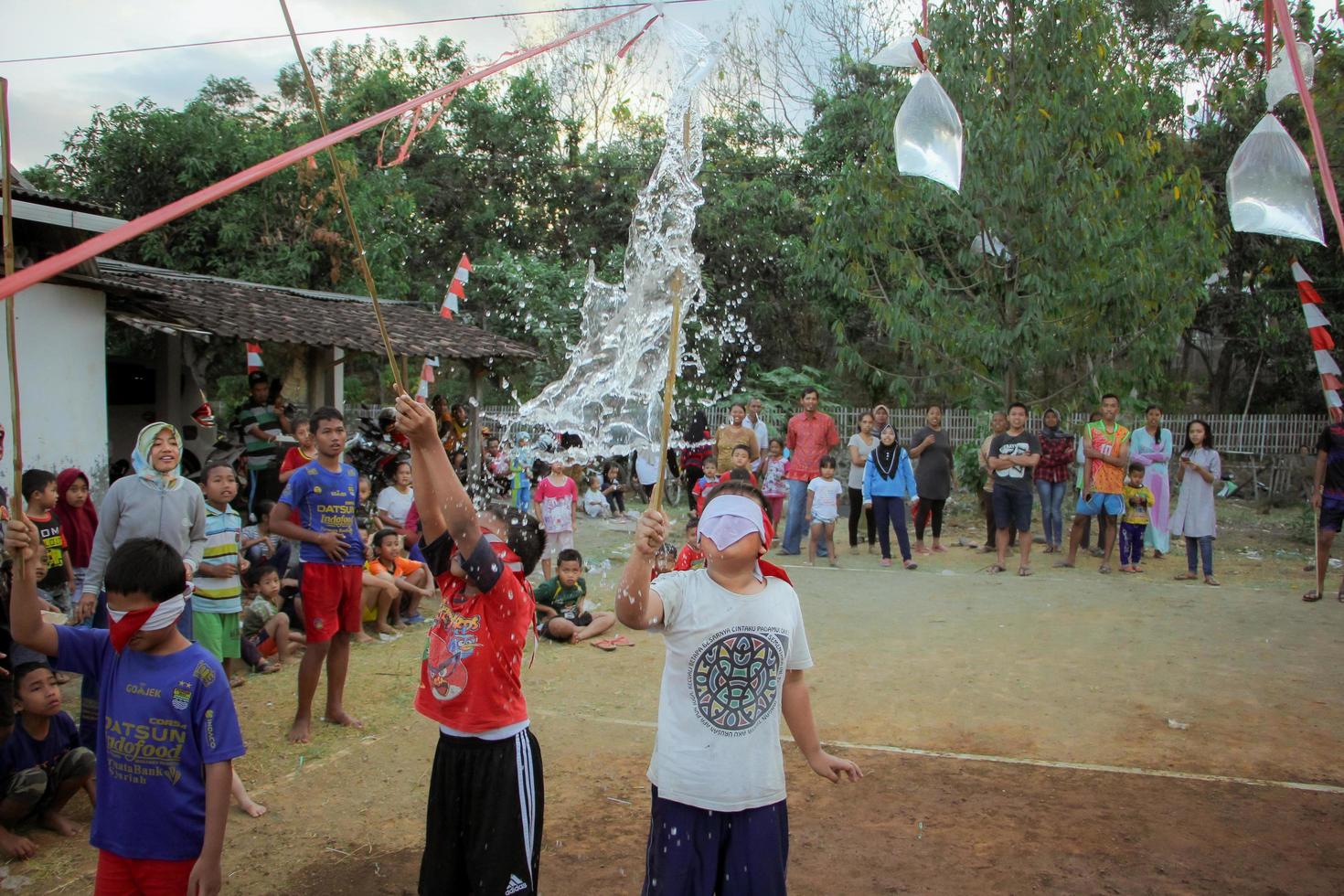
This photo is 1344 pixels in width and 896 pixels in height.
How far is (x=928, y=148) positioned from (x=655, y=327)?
5165 mm

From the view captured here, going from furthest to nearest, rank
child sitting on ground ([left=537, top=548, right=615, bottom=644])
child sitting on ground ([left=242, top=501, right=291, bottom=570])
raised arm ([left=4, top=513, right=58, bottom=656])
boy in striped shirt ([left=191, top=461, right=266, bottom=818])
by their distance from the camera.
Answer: child sitting on ground ([left=242, top=501, right=291, bottom=570]), child sitting on ground ([left=537, top=548, right=615, bottom=644]), boy in striped shirt ([left=191, top=461, right=266, bottom=818]), raised arm ([left=4, top=513, right=58, bottom=656])

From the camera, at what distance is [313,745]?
5262mm

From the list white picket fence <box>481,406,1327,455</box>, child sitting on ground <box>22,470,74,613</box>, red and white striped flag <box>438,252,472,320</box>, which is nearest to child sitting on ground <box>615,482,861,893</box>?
child sitting on ground <box>22,470,74,613</box>

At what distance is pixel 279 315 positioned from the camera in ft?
45.0

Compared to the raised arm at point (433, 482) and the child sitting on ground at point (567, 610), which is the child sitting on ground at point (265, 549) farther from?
the raised arm at point (433, 482)

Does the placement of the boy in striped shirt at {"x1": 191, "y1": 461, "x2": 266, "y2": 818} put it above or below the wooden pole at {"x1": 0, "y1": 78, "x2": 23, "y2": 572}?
below

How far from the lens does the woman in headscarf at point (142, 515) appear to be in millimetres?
4738

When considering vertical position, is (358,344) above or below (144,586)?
above

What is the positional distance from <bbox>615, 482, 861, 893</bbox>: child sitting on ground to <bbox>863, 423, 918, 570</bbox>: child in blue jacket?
26.3 ft

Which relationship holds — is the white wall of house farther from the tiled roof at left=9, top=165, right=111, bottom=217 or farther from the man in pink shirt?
the man in pink shirt

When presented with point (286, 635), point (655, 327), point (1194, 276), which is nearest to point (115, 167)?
point (655, 327)

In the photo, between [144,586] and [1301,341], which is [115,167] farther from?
[1301,341]

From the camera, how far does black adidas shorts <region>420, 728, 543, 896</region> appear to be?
2.92 meters

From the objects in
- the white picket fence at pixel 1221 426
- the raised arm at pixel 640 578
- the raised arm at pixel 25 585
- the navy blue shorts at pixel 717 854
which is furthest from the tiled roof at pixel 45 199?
the white picket fence at pixel 1221 426
